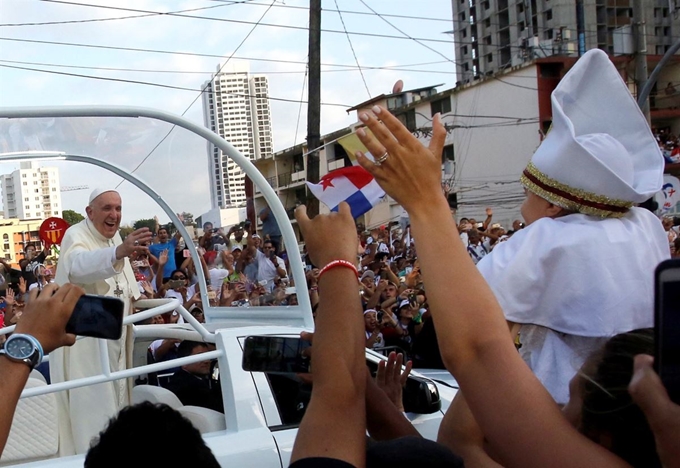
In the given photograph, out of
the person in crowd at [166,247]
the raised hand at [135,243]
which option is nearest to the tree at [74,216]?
the person in crowd at [166,247]

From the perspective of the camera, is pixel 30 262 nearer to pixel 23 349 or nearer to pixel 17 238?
pixel 23 349

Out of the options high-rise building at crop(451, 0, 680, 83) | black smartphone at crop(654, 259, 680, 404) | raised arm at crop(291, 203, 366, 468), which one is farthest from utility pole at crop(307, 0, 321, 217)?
high-rise building at crop(451, 0, 680, 83)

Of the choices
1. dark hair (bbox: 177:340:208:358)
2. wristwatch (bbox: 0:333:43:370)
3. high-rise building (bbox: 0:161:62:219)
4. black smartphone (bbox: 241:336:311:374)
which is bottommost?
dark hair (bbox: 177:340:208:358)

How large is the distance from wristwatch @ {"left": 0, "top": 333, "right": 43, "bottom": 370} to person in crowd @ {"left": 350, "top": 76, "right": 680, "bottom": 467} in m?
0.76

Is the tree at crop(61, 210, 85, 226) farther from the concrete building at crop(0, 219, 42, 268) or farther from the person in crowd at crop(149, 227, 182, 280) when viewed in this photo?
the concrete building at crop(0, 219, 42, 268)

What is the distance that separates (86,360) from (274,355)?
2923mm

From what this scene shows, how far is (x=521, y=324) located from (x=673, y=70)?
45.9 meters

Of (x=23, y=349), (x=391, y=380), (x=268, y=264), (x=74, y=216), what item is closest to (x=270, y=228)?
(x=268, y=264)

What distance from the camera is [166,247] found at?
6266 mm

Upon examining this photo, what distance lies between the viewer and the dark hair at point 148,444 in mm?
1435

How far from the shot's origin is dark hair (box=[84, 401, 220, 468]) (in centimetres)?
143

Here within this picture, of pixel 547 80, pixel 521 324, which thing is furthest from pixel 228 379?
pixel 547 80

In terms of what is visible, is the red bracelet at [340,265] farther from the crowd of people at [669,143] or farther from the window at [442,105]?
the window at [442,105]

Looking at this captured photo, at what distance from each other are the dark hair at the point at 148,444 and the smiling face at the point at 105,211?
366 centimetres
